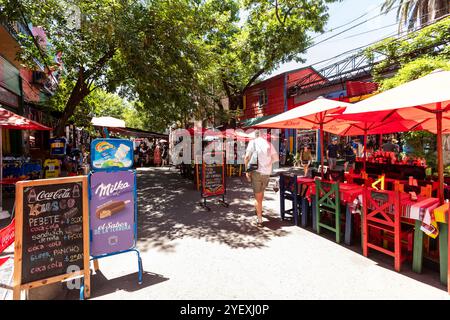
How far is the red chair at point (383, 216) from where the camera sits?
3.48 metres

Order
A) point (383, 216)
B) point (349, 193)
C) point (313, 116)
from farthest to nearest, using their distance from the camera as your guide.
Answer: point (313, 116)
point (349, 193)
point (383, 216)

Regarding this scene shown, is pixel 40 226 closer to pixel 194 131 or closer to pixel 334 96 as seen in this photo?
pixel 194 131

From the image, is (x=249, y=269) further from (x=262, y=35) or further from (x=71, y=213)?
(x=262, y=35)

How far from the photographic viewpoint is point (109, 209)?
319 cm

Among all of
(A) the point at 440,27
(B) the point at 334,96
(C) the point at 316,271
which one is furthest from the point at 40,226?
(B) the point at 334,96

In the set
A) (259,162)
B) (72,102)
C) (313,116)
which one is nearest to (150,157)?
Result: (72,102)

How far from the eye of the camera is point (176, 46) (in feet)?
28.1

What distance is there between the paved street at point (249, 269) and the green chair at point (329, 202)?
0.25 meters

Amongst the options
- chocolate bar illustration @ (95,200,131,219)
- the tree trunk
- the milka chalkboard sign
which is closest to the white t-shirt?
the milka chalkboard sign

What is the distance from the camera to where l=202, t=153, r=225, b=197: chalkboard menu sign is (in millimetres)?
7203

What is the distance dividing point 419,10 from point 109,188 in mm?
24076

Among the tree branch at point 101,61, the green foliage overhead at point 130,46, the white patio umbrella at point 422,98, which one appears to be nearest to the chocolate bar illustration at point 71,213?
the white patio umbrella at point 422,98
